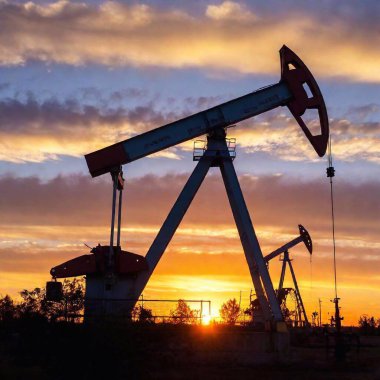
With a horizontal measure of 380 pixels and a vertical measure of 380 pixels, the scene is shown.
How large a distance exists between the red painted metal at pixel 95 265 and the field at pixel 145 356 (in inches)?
139

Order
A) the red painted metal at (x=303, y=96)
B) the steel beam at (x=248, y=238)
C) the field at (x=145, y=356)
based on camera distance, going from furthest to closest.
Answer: the red painted metal at (x=303, y=96) → the steel beam at (x=248, y=238) → the field at (x=145, y=356)

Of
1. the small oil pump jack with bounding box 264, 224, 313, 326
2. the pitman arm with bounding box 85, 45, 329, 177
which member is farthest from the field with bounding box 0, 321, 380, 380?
the small oil pump jack with bounding box 264, 224, 313, 326

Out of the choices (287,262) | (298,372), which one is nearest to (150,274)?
(298,372)

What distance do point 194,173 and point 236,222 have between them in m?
2.36

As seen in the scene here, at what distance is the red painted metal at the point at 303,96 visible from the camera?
988 inches

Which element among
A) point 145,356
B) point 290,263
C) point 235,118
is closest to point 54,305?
point 145,356

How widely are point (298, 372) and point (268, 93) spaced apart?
10299 millimetres

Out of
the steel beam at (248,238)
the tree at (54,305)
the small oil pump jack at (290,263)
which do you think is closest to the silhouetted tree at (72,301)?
the tree at (54,305)

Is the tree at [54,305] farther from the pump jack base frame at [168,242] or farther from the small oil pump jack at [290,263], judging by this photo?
the small oil pump jack at [290,263]

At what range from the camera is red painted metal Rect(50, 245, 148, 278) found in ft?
73.0

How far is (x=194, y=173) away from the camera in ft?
80.4

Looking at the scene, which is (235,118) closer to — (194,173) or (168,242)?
(194,173)

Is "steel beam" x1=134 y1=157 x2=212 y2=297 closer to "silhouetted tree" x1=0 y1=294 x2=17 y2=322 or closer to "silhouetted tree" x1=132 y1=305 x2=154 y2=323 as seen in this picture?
"silhouetted tree" x1=132 y1=305 x2=154 y2=323

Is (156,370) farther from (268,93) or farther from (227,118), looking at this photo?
(268,93)
